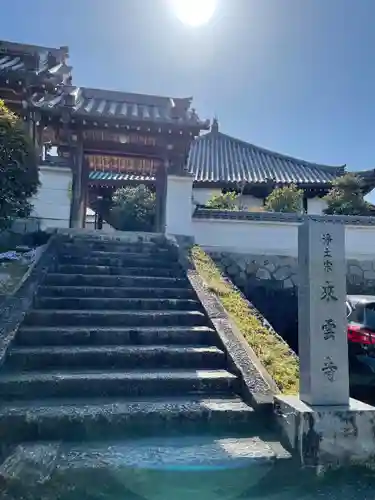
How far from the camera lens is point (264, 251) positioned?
32.9 ft

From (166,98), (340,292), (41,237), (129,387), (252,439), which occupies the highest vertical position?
(166,98)

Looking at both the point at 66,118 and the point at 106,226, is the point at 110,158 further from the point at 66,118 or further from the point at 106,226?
the point at 106,226

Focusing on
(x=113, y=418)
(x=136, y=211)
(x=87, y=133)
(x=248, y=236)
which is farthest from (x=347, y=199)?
(x=113, y=418)

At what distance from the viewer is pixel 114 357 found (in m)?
4.43

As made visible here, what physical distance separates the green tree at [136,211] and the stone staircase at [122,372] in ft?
26.4

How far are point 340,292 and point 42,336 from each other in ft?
11.0

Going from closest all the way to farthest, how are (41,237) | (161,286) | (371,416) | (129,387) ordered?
(371,416) < (129,387) < (161,286) < (41,237)

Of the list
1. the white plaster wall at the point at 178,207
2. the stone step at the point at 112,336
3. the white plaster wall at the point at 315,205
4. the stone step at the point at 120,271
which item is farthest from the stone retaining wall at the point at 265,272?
the white plaster wall at the point at 315,205

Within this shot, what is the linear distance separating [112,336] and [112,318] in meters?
0.46

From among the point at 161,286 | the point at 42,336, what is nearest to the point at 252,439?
the point at 42,336

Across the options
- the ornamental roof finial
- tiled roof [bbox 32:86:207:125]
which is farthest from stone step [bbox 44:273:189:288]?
the ornamental roof finial

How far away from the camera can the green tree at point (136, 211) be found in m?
14.8

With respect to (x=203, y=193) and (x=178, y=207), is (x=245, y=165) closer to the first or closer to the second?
(x=203, y=193)

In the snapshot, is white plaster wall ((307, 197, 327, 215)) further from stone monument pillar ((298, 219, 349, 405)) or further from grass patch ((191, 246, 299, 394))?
stone monument pillar ((298, 219, 349, 405))
